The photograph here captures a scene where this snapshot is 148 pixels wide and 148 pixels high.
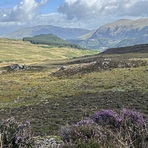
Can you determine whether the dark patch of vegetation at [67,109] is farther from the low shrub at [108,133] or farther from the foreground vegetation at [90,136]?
the foreground vegetation at [90,136]

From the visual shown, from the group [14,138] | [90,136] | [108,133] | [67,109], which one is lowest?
[67,109]

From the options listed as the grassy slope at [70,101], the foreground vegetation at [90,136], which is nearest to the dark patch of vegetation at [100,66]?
the grassy slope at [70,101]

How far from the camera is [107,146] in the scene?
764 centimetres

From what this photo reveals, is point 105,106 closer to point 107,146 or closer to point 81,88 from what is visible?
point 81,88

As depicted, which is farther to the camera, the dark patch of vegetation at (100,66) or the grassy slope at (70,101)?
the dark patch of vegetation at (100,66)

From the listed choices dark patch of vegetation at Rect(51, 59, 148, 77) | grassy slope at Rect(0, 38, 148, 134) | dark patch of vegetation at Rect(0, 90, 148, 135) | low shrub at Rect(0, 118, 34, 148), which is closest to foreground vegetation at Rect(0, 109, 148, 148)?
low shrub at Rect(0, 118, 34, 148)

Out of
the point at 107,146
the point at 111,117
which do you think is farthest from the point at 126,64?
the point at 107,146

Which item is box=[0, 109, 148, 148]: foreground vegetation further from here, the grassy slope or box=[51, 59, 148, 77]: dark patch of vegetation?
box=[51, 59, 148, 77]: dark patch of vegetation

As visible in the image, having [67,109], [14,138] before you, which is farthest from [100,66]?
[14,138]

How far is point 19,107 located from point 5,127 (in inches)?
1206

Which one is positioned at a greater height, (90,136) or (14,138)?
(14,138)

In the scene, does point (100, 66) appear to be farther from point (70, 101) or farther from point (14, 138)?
point (14, 138)

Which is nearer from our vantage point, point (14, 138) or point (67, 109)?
point (14, 138)

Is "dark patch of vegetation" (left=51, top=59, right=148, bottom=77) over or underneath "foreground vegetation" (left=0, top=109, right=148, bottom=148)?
underneath
